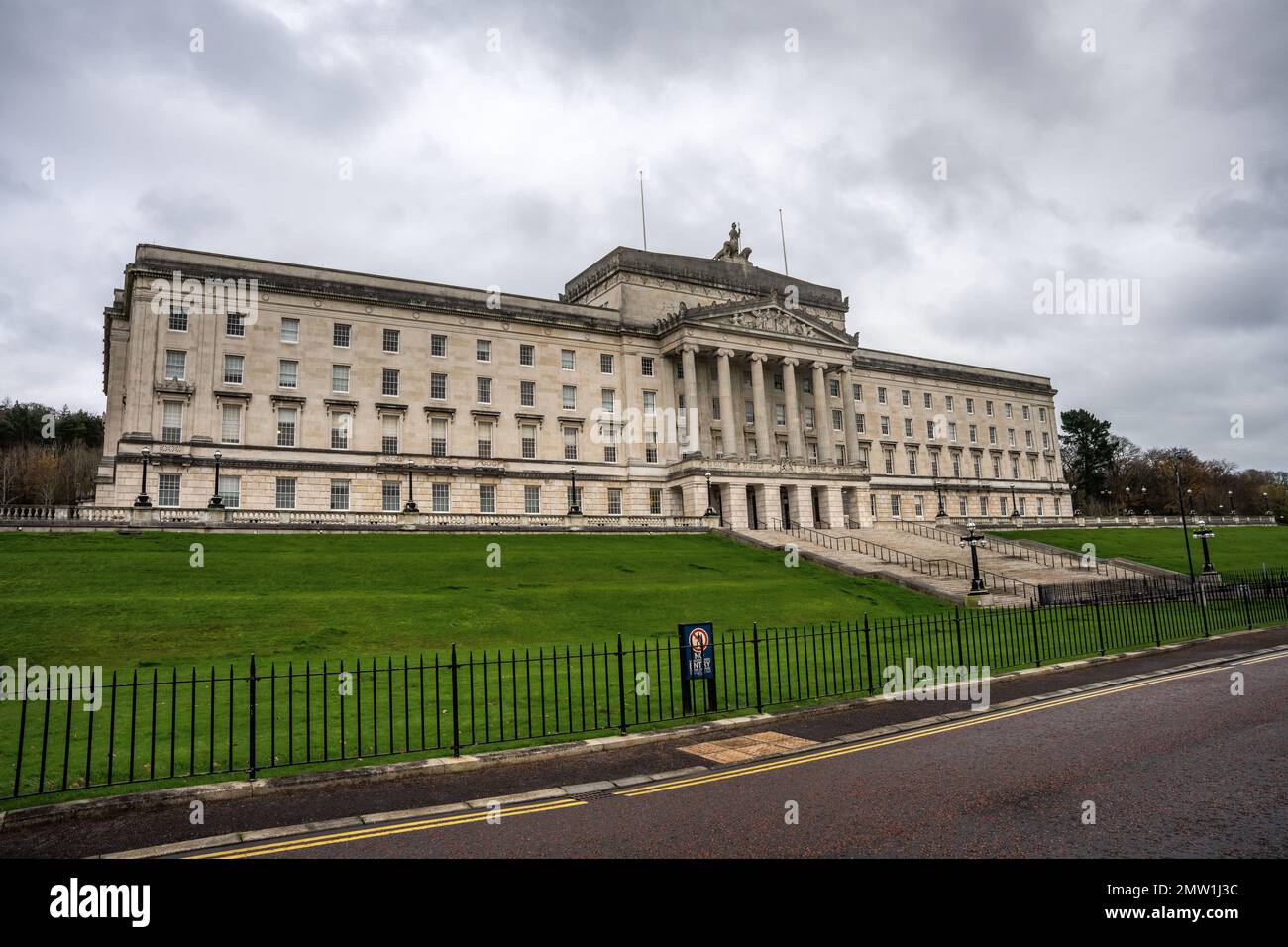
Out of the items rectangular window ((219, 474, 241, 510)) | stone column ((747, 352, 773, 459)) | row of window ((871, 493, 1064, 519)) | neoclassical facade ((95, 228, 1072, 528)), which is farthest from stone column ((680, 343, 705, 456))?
rectangular window ((219, 474, 241, 510))

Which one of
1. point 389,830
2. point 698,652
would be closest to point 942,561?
point 698,652

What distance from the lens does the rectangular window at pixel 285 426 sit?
166 feet

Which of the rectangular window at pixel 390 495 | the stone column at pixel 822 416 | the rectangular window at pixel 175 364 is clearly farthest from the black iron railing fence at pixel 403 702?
the stone column at pixel 822 416

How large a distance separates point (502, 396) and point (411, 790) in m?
49.9

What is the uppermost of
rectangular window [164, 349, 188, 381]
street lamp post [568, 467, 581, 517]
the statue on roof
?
the statue on roof

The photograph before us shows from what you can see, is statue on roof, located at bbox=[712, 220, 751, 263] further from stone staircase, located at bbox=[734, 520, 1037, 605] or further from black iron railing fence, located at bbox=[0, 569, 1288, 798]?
black iron railing fence, located at bbox=[0, 569, 1288, 798]

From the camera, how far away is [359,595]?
2642cm

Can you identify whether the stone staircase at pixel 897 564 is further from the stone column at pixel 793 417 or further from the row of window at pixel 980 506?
the row of window at pixel 980 506

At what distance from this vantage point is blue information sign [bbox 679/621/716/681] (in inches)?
547

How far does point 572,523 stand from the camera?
47000 millimetres

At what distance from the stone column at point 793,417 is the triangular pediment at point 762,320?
3100 mm

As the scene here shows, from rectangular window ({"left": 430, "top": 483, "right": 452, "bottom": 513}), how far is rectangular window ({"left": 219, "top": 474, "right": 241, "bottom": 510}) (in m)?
11.9
